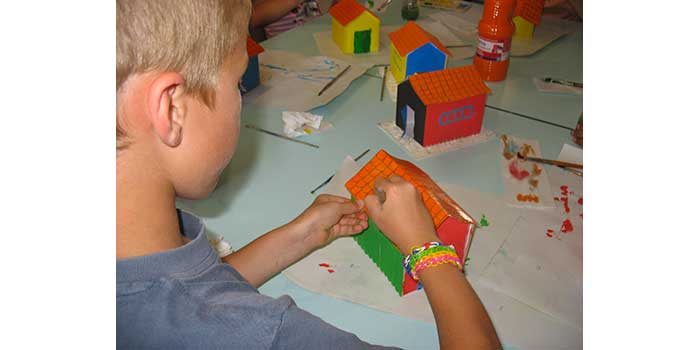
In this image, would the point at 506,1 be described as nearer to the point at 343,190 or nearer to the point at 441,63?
the point at 441,63

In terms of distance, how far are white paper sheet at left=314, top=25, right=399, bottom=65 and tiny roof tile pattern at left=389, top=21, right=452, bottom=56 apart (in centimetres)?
16

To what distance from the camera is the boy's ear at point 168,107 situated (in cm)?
54

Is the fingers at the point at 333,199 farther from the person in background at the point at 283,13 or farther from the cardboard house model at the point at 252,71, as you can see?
the person in background at the point at 283,13

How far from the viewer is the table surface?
84 cm

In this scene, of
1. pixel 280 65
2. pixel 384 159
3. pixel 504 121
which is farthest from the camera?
pixel 280 65

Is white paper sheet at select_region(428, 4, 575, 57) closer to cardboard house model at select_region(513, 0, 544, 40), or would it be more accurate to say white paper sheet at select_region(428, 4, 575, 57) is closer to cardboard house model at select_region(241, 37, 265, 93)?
cardboard house model at select_region(513, 0, 544, 40)

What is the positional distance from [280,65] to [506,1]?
65 cm

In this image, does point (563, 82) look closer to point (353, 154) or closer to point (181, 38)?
point (353, 154)

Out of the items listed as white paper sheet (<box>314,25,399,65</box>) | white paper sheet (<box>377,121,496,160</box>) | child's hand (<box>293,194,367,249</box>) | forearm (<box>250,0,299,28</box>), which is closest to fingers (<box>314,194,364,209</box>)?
child's hand (<box>293,194,367,249</box>)

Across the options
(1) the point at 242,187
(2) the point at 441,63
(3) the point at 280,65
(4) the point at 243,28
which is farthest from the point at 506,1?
(4) the point at 243,28

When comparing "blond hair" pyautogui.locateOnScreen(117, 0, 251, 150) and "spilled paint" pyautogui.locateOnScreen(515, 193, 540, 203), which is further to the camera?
"spilled paint" pyautogui.locateOnScreen(515, 193, 540, 203)

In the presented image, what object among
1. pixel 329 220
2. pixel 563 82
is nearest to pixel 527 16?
pixel 563 82

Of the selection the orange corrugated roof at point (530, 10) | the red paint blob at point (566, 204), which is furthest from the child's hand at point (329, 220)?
the orange corrugated roof at point (530, 10)

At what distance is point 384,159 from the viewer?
98 centimetres
